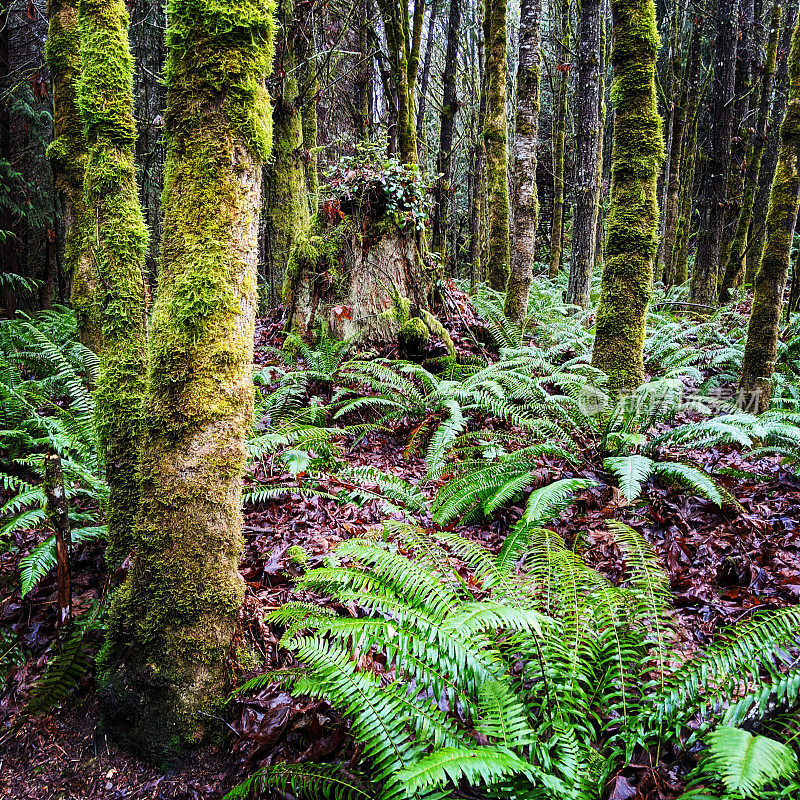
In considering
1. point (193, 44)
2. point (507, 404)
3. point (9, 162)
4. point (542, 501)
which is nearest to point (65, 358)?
point (193, 44)

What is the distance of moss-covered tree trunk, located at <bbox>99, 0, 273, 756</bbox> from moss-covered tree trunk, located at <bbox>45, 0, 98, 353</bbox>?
987 millimetres

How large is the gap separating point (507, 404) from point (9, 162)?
9.77 metres

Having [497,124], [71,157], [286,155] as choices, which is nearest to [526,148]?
[497,124]

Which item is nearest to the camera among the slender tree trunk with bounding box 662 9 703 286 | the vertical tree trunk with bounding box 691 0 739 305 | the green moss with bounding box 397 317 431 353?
the green moss with bounding box 397 317 431 353

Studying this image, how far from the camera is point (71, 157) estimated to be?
3.36m

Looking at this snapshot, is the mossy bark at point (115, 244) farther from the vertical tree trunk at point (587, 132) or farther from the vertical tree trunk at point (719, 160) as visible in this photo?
the vertical tree trunk at point (719, 160)

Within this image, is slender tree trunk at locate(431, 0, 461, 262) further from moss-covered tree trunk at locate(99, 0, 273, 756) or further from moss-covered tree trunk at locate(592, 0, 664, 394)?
moss-covered tree trunk at locate(99, 0, 273, 756)

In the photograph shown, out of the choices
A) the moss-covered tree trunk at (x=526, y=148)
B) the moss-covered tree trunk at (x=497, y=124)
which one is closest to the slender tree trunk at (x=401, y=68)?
the moss-covered tree trunk at (x=497, y=124)

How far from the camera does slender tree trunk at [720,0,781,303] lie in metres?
12.2

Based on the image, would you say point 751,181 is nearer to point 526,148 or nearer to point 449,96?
point 449,96

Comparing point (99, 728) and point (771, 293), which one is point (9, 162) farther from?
point (771, 293)

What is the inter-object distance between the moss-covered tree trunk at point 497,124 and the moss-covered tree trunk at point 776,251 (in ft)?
13.5

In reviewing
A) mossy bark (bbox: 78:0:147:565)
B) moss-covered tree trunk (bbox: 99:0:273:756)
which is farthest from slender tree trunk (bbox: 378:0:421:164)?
moss-covered tree trunk (bbox: 99:0:273:756)

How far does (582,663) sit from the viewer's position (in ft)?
7.47
